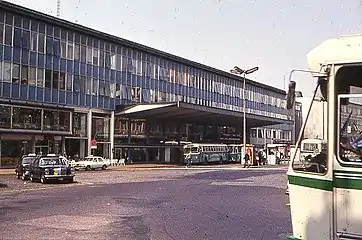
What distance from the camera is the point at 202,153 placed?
2657 inches

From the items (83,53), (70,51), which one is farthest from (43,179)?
(83,53)

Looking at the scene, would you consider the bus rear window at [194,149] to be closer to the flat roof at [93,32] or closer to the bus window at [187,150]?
the bus window at [187,150]

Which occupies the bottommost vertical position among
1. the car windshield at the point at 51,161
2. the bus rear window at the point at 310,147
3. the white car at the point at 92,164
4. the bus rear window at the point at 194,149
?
the white car at the point at 92,164

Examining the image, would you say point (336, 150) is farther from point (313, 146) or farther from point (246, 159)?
point (246, 159)

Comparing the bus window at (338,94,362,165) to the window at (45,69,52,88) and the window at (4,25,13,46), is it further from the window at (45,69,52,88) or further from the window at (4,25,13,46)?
the window at (45,69,52,88)

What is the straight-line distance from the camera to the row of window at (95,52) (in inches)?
2056

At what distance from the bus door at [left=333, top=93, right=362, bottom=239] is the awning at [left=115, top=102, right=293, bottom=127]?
180ft

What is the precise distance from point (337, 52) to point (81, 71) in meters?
55.9

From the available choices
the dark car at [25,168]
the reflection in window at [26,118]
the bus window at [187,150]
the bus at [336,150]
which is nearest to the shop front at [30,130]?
the reflection in window at [26,118]

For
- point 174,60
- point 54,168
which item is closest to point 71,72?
point 174,60

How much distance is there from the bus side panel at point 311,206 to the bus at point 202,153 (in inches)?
2340

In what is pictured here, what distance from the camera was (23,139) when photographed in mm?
52156

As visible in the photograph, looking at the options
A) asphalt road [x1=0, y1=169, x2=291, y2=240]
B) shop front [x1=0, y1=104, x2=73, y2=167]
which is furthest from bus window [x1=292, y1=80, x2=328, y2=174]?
shop front [x1=0, y1=104, x2=73, y2=167]

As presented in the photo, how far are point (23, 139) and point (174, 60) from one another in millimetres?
32432
